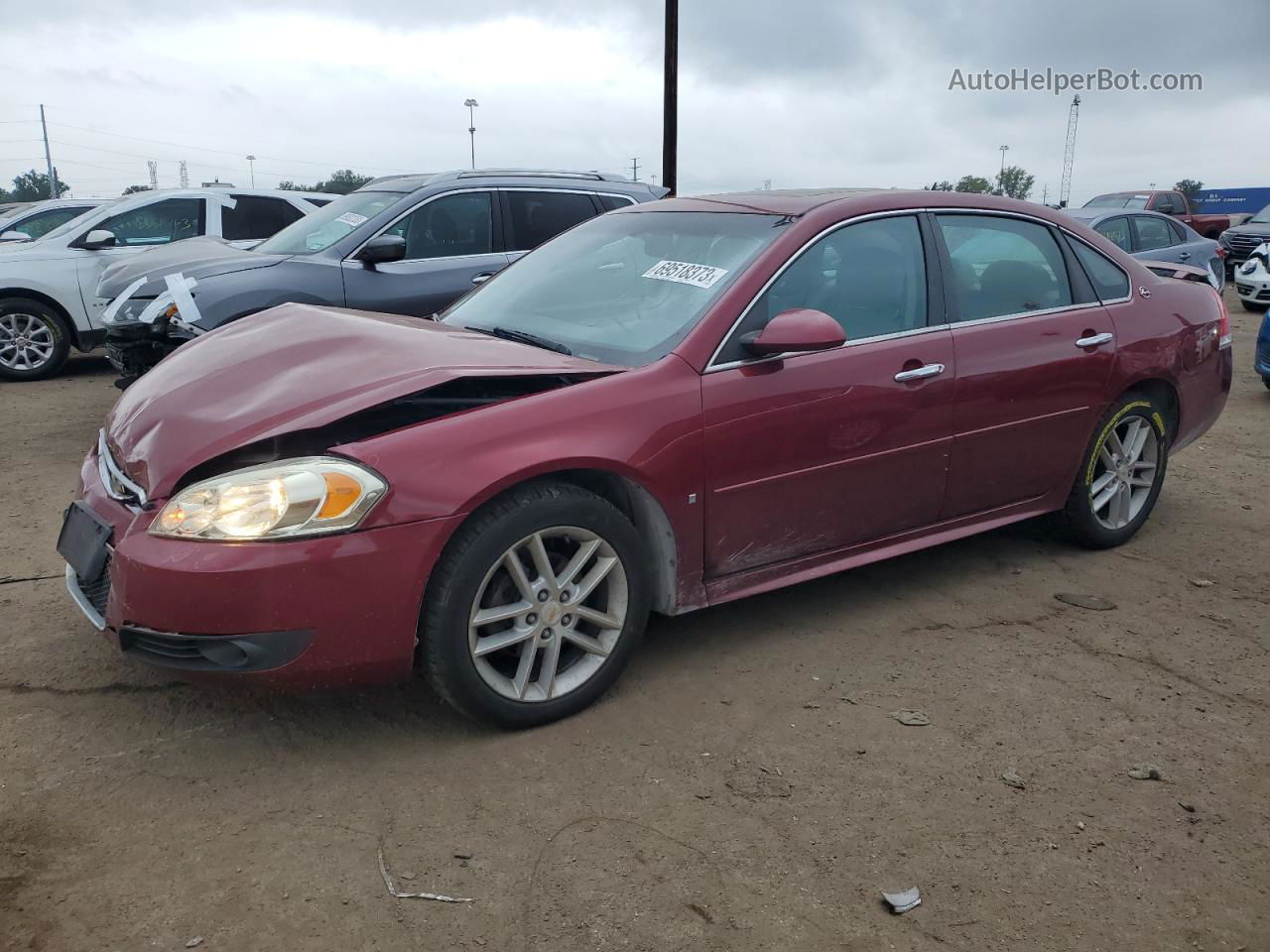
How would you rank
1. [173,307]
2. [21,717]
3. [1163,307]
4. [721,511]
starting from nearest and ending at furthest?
1. [21,717]
2. [721,511]
3. [1163,307]
4. [173,307]

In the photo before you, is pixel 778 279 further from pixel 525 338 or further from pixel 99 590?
pixel 99 590

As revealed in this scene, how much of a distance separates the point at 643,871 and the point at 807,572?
4.96 feet

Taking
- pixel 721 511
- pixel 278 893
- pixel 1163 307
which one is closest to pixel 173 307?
pixel 721 511

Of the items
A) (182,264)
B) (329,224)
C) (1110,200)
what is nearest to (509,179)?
(329,224)

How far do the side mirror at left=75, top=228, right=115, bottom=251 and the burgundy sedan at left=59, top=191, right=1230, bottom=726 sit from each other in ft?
21.7

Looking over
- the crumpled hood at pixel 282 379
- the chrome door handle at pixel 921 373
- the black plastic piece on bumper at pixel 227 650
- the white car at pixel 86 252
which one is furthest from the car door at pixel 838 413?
the white car at pixel 86 252

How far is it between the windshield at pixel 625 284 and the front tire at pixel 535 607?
24.9 inches

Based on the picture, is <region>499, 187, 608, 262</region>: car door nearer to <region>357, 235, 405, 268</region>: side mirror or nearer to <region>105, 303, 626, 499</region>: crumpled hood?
<region>357, 235, 405, 268</region>: side mirror

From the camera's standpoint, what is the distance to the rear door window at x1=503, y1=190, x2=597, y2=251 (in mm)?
7266

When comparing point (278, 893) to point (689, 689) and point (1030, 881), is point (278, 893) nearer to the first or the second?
point (689, 689)

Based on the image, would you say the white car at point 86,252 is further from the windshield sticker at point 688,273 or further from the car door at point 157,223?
the windshield sticker at point 688,273

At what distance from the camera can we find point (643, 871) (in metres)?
2.46

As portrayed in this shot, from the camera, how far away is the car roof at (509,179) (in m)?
7.19

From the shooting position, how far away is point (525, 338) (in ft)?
12.1
